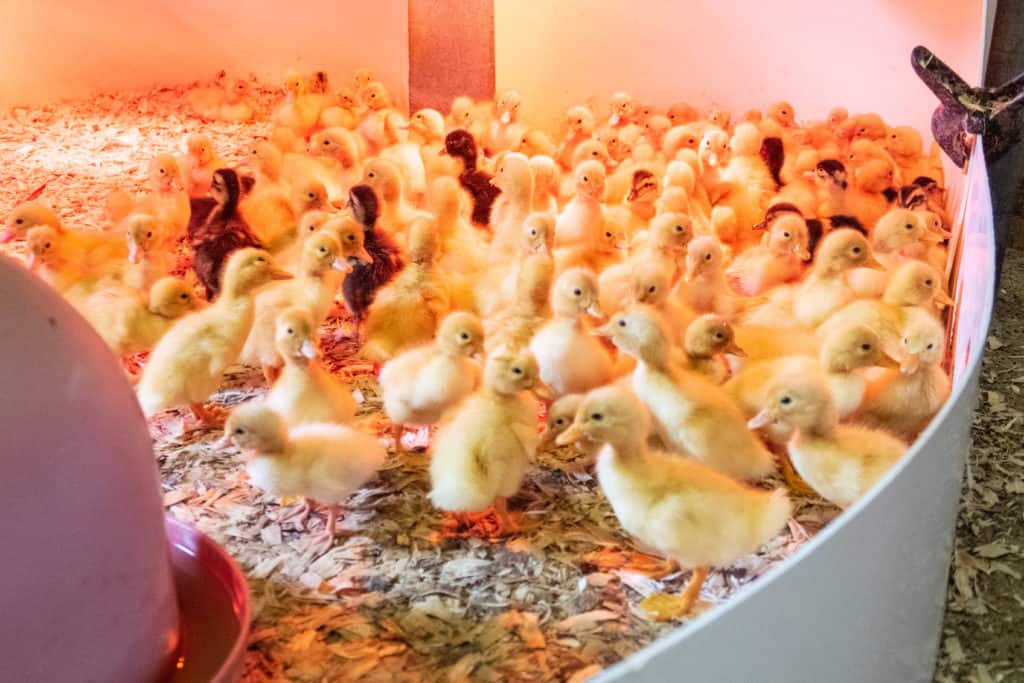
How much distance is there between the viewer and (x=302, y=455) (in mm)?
1778

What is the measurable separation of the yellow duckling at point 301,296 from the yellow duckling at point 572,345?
51cm

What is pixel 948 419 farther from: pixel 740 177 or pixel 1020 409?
pixel 740 177

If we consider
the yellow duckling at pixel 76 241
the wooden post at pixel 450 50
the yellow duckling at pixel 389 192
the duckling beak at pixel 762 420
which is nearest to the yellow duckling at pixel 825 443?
the duckling beak at pixel 762 420

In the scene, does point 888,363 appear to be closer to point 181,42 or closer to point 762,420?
point 762,420

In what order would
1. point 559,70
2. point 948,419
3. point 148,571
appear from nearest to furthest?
point 948,419, point 148,571, point 559,70

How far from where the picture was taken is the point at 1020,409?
2459 mm

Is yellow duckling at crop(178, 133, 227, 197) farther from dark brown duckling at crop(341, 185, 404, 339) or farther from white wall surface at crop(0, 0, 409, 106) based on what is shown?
white wall surface at crop(0, 0, 409, 106)

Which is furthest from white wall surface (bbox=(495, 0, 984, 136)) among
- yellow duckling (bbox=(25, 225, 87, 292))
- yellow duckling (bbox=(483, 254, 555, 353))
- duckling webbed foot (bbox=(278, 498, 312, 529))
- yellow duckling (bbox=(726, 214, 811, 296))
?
duckling webbed foot (bbox=(278, 498, 312, 529))

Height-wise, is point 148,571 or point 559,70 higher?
point 559,70

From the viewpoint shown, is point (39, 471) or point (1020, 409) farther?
point (1020, 409)

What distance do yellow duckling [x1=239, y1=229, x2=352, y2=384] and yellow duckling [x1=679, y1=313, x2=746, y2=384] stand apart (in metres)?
0.77

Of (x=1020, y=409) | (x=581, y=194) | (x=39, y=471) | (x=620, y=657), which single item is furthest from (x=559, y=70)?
(x=39, y=471)

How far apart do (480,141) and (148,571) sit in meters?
2.45

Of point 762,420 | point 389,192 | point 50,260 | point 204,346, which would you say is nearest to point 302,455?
point 204,346
